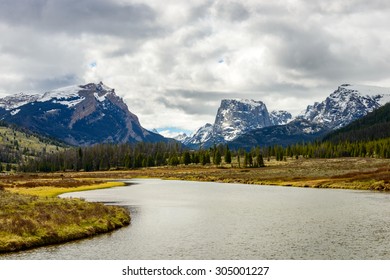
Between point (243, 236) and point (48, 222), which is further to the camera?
point (243, 236)

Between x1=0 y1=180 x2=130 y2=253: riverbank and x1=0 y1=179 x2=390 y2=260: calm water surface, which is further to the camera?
x1=0 y1=180 x2=130 y2=253: riverbank

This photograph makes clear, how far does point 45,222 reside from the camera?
41.3 metres

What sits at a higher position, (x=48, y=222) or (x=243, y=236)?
(x=48, y=222)

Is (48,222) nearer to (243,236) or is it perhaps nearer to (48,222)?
(48,222)

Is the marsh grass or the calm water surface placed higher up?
the marsh grass

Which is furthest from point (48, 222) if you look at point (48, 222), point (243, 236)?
point (243, 236)

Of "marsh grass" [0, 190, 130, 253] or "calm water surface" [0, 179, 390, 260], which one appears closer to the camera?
"calm water surface" [0, 179, 390, 260]

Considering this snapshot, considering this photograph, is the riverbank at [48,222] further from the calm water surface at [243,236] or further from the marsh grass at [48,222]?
the calm water surface at [243,236]

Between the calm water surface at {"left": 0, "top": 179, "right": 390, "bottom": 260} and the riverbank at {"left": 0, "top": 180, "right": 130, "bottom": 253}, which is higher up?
the riverbank at {"left": 0, "top": 180, "right": 130, "bottom": 253}

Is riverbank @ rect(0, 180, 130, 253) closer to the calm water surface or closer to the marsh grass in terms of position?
the marsh grass

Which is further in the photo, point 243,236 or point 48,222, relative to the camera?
point 243,236

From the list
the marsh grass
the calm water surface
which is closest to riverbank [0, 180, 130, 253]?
the marsh grass
